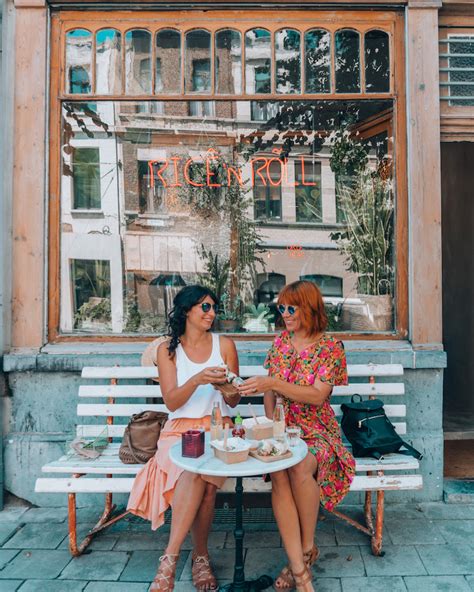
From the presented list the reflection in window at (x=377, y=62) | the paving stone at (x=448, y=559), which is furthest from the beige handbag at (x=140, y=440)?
the reflection in window at (x=377, y=62)

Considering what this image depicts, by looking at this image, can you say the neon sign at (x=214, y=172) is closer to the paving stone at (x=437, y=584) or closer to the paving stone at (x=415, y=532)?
the paving stone at (x=415, y=532)

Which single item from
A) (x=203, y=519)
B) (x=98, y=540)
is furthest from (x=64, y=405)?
(x=203, y=519)

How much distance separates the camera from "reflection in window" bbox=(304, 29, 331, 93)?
4859 millimetres

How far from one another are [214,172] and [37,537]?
3143 millimetres

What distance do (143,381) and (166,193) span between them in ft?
5.35

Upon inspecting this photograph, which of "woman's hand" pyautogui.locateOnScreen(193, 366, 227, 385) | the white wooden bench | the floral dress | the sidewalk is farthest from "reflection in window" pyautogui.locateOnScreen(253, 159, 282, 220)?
the sidewalk

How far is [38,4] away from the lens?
4.68 metres

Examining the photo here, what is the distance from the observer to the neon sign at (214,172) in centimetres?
514

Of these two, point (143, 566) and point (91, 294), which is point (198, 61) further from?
point (143, 566)

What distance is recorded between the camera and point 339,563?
11.8 feet

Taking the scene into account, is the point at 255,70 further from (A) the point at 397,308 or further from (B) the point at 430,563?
(B) the point at 430,563

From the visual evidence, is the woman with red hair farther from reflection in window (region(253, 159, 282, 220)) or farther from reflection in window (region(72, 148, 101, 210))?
reflection in window (region(72, 148, 101, 210))

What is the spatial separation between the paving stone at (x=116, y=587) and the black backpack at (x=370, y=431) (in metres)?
1.54

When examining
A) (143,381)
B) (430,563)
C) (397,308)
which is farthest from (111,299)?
(430,563)
